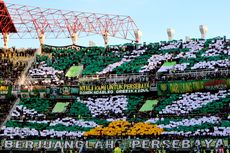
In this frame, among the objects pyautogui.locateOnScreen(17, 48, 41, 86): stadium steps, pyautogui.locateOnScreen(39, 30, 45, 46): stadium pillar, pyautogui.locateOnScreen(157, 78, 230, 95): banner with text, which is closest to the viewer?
pyautogui.locateOnScreen(157, 78, 230, 95): banner with text

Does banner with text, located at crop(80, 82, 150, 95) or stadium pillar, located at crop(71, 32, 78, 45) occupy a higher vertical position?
stadium pillar, located at crop(71, 32, 78, 45)

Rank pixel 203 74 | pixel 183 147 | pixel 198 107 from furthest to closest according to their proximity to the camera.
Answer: pixel 203 74 < pixel 198 107 < pixel 183 147

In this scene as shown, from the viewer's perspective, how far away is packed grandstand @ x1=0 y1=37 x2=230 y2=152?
4356cm

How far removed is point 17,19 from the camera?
247 ft

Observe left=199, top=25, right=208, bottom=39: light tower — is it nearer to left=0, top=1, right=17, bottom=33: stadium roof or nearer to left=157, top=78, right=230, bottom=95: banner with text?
left=157, top=78, right=230, bottom=95: banner with text

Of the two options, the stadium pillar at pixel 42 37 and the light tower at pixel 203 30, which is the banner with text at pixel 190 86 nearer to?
the light tower at pixel 203 30

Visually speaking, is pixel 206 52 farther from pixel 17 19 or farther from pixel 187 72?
pixel 17 19

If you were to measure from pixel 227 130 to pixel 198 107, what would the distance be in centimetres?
672

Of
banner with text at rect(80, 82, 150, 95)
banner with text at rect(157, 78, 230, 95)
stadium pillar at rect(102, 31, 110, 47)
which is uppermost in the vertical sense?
stadium pillar at rect(102, 31, 110, 47)

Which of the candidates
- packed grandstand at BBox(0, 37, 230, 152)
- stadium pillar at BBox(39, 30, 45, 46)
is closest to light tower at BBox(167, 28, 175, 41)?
packed grandstand at BBox(0, 37, 230, 152)

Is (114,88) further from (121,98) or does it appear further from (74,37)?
(74,37)

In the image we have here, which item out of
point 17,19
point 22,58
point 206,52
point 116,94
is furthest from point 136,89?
point 17,19

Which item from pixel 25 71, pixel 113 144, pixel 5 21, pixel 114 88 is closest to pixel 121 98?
pixel 114 88

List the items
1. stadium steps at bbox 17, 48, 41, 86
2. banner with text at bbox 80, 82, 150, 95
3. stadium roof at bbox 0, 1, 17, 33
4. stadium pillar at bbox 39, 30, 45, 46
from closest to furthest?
banner with text at bbox 80, 82, 150, 95
stadium steps at bbox 17, 48, 41, 86
stadium roof at bbox 0, 1, 17, 33
stadium pillar at bbox 39, 30, 45, 46
